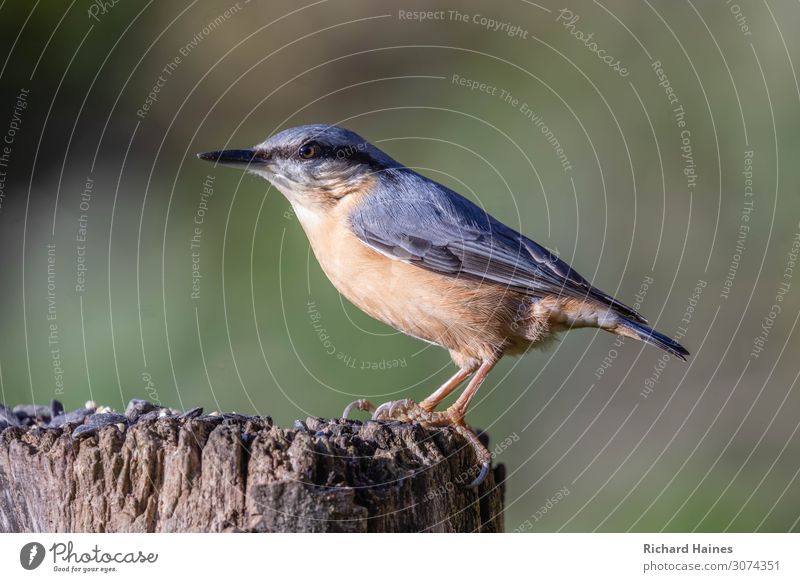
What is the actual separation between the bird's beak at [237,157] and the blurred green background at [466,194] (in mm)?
2016

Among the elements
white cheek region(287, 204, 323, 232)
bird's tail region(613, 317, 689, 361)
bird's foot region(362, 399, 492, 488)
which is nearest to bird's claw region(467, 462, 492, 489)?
bird's foot region(362, 399, 492, 488)

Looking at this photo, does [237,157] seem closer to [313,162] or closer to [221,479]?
[313,162]

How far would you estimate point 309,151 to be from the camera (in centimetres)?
446

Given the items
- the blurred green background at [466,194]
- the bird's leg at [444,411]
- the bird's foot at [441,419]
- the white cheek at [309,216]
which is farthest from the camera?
the blurred green background at [466,194]

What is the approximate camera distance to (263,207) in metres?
7.45

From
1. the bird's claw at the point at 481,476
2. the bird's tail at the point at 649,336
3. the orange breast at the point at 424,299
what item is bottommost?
the bird's claw at the point at 481,476

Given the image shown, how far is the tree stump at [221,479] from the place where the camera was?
2.90 metres

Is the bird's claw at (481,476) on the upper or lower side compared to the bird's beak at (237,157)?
lower

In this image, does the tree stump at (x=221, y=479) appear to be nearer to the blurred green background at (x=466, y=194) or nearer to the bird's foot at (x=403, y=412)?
the bird's foot at (x=403, y=412)

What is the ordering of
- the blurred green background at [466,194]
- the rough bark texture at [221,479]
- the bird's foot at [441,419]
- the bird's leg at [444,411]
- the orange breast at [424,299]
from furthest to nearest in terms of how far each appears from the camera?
1. the blurred green background at [466,194]
2. the orange breast at [424,299]
3. the bird's leg at [444,411]
4. the bird's foot at [441,419]
5. the rough bark texture at [221,479]

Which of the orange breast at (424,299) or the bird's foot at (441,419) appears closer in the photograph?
the bird's foot at (441,419)

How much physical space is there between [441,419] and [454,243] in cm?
Result: 88

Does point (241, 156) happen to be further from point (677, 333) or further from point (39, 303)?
point (677, 333)

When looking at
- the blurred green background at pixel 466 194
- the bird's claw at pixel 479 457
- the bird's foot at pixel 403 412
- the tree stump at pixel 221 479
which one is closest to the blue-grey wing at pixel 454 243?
the bird's foot at pixel 403 412
